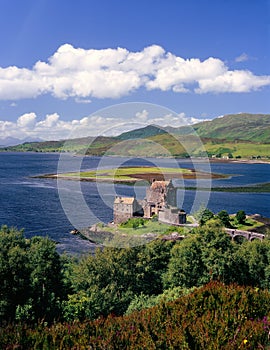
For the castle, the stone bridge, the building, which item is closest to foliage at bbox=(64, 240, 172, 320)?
the stone bridge

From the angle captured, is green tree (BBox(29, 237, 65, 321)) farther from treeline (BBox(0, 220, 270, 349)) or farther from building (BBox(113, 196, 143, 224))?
building (BBox(113, 196, 143, 224))

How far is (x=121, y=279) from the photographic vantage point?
25484mm

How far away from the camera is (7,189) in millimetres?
89812

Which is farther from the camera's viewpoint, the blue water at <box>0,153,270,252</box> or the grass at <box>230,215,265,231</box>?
the grass at <box>230,215,265,231</box>

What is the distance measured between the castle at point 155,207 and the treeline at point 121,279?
77.3 ft

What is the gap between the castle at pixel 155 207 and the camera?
5572 centimetres

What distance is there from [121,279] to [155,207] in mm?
33455

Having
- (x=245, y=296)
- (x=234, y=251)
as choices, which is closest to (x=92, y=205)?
(x=234, y=251)

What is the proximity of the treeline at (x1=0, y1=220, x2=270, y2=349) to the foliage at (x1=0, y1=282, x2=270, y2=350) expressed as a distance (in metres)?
0.08

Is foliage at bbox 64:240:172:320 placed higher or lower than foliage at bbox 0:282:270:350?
lower

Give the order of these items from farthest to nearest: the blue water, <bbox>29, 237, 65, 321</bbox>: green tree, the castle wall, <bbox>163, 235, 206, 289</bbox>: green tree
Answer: the castle wall, the blue water, <bbox>163, 235, 206, 289</bbox>: green tree, <bbox>29, 237, 65, 321</bbox>: green tree

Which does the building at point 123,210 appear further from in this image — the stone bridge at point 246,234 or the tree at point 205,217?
the stone bridge at point 246,234

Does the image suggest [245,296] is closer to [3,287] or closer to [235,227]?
[3,287]

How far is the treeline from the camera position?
42.3 ft
